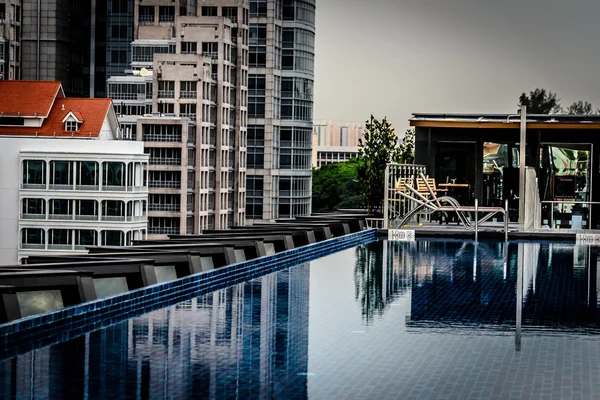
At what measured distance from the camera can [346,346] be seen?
7223 mm

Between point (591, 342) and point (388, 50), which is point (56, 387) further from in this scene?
point (388, 50)

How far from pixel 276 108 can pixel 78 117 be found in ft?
72.3

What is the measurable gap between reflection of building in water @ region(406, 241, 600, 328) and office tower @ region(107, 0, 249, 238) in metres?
54.5

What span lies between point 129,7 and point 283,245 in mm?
72111

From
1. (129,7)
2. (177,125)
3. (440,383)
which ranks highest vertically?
(129,7)

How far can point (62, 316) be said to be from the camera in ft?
24.4

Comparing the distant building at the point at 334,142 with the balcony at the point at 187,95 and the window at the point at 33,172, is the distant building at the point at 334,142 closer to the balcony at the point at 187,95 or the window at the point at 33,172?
the balcony at the point at 187,95

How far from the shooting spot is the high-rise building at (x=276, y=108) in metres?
82.9

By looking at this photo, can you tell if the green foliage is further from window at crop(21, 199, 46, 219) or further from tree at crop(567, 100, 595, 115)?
tree at crop(567, 100, 595, 115)

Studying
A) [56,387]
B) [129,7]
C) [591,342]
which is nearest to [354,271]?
[591,342]

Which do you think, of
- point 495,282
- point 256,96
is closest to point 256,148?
point 256,96

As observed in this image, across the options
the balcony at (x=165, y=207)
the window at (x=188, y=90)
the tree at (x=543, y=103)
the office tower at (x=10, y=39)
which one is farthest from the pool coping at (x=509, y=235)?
the office tower at (x=10, y=39)

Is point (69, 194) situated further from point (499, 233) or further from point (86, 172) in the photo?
point (499, 233)

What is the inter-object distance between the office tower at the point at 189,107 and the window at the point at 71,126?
14.9ft
